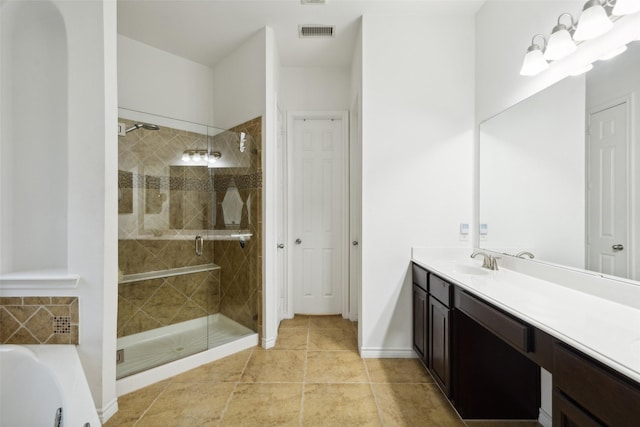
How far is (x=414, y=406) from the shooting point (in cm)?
169

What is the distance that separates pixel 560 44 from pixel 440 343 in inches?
74.5

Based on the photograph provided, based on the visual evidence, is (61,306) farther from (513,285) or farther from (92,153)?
(513,285)

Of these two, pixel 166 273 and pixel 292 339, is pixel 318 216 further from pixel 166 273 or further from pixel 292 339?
pixel 166 273

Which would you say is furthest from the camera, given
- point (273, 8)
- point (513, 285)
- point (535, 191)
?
point (273, 8)

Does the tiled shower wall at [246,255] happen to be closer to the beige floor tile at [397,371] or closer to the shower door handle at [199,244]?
the shower door handle at [199,244]

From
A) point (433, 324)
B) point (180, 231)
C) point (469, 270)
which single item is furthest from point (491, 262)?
point (180, 231)

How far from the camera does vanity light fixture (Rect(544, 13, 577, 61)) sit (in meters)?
1.38

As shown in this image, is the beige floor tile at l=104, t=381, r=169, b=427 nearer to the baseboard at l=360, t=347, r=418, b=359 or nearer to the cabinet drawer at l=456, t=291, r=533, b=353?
the baseboard at l=360, t=347, r=418, b=359

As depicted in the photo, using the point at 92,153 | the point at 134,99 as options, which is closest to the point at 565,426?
the point at 92,153

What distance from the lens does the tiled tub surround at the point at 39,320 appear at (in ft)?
4.99

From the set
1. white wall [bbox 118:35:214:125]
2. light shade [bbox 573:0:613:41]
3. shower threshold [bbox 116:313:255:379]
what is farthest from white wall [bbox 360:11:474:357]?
white wall [bbox 118:35:214:125]

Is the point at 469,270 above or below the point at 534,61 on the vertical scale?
below

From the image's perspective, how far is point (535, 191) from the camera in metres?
1.67

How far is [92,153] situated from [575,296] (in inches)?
111
